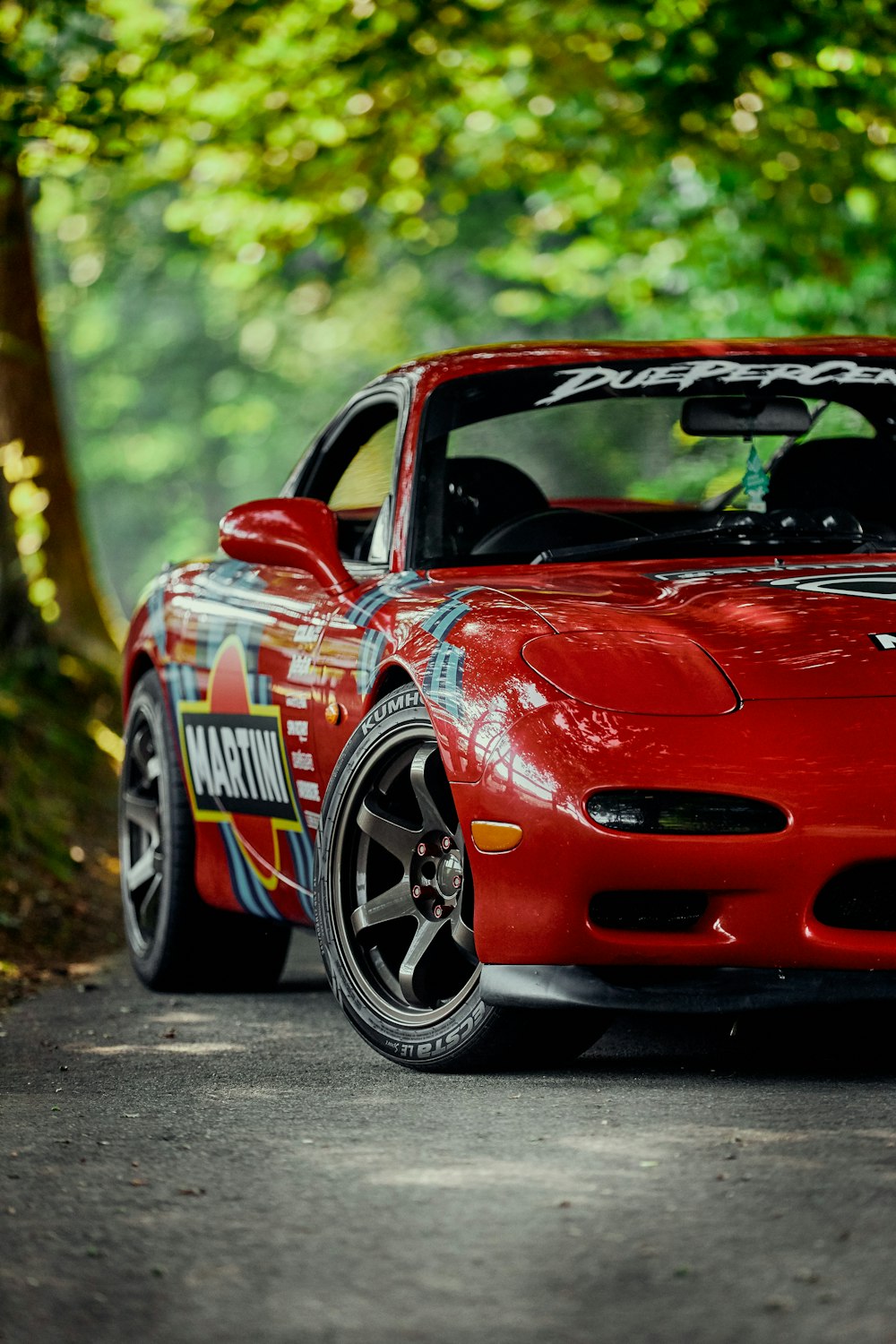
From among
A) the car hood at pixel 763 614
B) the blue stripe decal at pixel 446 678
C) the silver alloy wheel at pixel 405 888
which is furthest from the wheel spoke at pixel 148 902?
the blue stripe decal at pixel 446 678

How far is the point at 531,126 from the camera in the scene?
1609 cm

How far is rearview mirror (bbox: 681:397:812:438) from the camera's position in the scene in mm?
5590

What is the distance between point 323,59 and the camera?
1436 cm

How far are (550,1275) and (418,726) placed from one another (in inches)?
71.0

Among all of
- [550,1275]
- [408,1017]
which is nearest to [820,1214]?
[550,1275]

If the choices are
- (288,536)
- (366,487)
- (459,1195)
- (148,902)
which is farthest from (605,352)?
(459,1195)

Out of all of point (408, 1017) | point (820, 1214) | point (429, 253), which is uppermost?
point (820, 1214)

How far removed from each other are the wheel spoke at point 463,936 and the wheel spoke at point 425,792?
0.21 m

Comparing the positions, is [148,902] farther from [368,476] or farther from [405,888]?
[405,888]

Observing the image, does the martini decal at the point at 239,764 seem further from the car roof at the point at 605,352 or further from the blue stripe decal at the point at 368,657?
the car roof at the point at 605,352

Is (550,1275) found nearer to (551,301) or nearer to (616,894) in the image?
(616,894)

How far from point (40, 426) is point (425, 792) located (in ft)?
29.6

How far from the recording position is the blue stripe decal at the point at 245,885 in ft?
19.4

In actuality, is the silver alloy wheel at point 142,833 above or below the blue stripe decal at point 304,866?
below
